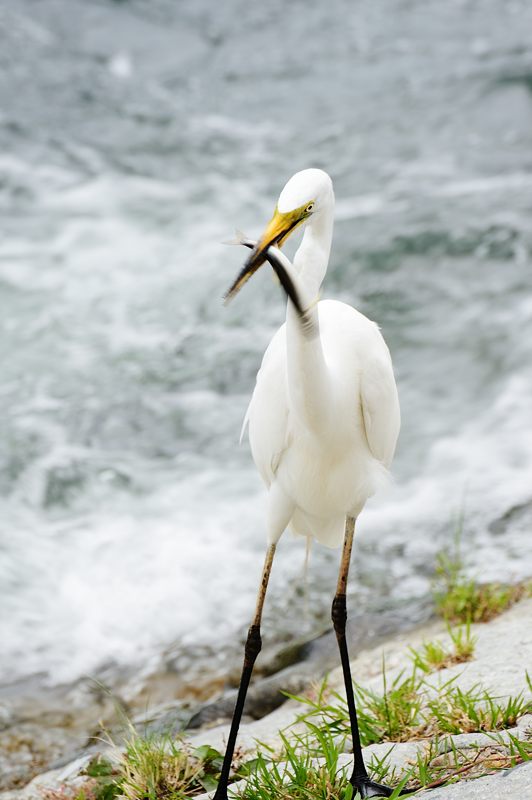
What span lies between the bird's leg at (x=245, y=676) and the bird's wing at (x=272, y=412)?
0.28 meters

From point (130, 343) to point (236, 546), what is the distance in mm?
2525

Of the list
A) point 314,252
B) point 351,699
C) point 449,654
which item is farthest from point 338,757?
point 314,252

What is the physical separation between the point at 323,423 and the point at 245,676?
0.87 meters

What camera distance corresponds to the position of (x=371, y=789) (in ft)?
9.11

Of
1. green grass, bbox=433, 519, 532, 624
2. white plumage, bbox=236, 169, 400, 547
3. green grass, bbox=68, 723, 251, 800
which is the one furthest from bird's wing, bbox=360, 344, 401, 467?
green grass, bbox=433, 519, 532, 624

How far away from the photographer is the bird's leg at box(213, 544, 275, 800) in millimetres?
2885

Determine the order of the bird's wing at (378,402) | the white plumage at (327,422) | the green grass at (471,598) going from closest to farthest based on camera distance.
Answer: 1. the white plumage at (327,422)
2. the bird's wing at (378,402)
3. the green grass at (471,598)

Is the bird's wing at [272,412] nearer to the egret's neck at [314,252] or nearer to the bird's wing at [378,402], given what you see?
the bird's wing at [378,402]

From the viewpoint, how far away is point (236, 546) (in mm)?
5516

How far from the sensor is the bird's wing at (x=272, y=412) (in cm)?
303

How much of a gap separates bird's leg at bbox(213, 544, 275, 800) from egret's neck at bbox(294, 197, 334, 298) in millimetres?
921

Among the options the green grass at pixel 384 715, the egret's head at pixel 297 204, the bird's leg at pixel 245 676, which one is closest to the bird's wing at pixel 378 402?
the bird's leg at pixel 245 676

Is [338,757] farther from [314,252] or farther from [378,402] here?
[314,252]

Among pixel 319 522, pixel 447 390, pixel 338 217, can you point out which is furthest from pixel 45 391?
pixel 319 522
